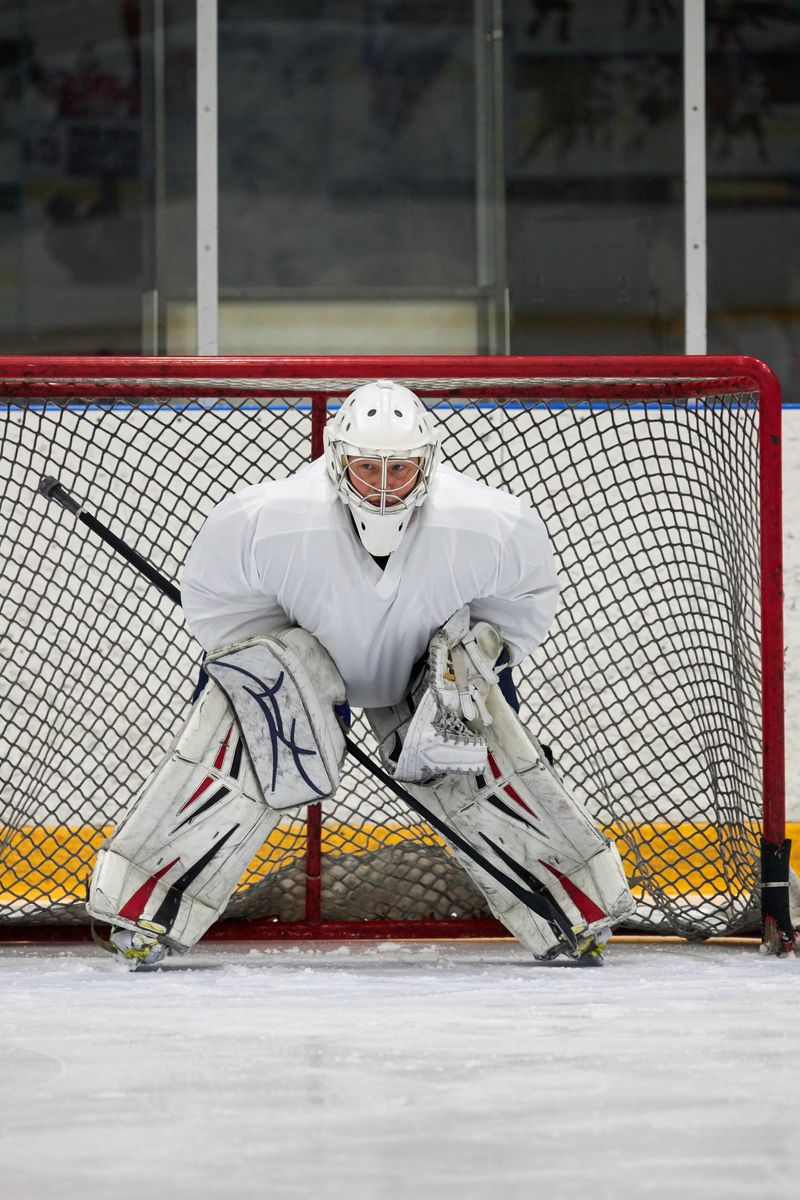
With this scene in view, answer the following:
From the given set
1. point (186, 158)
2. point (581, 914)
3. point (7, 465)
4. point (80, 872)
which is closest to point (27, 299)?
point (186, 158)

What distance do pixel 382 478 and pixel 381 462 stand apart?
2cm

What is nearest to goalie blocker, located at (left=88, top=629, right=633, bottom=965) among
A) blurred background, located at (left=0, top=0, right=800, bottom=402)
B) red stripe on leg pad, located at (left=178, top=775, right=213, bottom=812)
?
red stripe on leg pad, located at (left=178, top=775, right=213, bottom=812)

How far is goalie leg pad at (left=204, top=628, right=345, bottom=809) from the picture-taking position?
8.57 ft

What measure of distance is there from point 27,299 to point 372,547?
225 cm

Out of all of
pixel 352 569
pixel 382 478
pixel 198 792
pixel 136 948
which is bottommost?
pixel 136 948

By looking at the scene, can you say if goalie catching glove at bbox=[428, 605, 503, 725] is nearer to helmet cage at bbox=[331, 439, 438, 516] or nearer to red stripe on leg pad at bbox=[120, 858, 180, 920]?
helmet cage at bbox=[331, 439, 438, 516]

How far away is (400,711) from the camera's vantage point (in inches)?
110

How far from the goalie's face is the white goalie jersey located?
0.09 metres

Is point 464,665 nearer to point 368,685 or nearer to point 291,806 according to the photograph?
point 368,685

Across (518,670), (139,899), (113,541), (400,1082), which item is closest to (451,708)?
(139,899)

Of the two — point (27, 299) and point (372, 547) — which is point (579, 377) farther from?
point (27, 299)

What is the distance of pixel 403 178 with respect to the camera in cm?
452

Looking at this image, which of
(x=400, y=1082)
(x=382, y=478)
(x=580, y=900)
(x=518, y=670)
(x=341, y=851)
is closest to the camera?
(x=400, y=1082)

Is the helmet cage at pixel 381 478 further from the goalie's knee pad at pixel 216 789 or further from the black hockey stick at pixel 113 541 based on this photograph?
the black hockey stick at pixel 113 541
